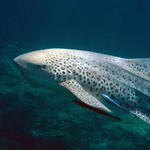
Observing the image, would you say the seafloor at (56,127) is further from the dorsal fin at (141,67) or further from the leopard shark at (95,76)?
the dorsal fin at (141,67)

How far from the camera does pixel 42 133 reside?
4984 mm

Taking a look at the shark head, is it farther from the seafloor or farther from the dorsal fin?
the seafloor

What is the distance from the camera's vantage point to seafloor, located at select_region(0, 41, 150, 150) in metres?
4.71

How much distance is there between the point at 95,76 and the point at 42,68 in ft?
3.52

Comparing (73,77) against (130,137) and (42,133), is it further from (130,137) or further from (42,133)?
(130,137)

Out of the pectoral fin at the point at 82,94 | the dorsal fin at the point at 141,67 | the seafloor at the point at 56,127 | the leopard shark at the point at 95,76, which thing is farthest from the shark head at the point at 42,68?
the seafloor at the point at 56,127

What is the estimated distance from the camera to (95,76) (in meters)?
2.96

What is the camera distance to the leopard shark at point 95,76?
2689 millimetres

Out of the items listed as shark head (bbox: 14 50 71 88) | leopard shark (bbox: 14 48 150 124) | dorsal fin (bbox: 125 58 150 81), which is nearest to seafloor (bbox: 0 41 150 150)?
leopard shark (bbox: 14 48 150 124)

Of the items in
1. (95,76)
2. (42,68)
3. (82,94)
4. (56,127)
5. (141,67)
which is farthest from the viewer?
(56,127)

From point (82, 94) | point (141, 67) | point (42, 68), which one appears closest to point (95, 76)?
point (82, 94)

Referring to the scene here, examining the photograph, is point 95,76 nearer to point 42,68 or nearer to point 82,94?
point 82,94

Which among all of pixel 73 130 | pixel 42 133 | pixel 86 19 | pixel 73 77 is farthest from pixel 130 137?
pixel 86 19

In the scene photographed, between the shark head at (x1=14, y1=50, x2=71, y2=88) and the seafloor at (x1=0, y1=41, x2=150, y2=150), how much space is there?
9.25ft
